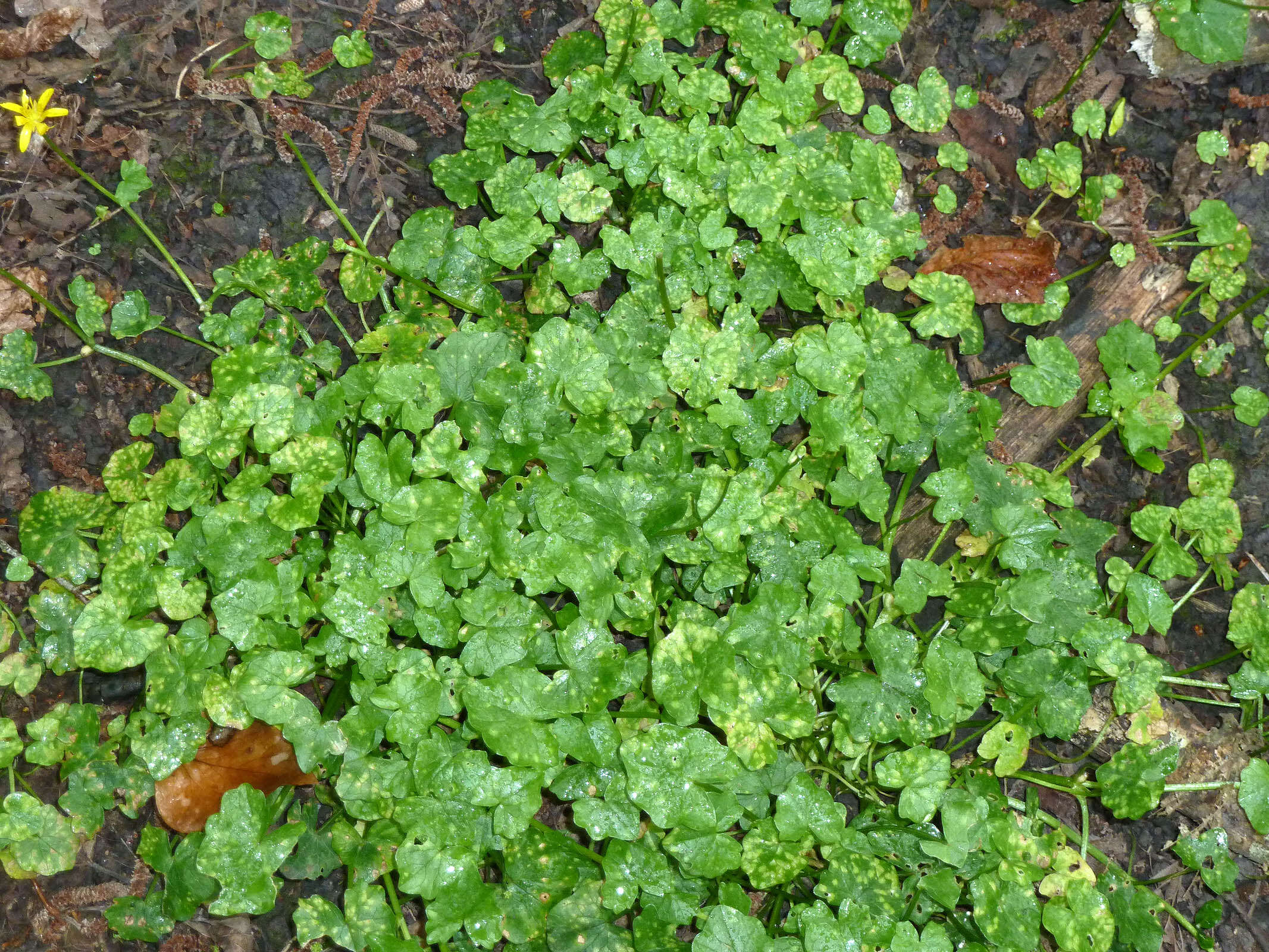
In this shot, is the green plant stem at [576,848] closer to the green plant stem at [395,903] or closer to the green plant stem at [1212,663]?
the green plant stem at [395,903]

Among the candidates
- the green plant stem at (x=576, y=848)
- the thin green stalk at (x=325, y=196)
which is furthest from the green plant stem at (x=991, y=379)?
the thin green stalk at (x=325, y=196)

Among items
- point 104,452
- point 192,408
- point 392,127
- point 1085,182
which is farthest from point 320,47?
point 1085,182

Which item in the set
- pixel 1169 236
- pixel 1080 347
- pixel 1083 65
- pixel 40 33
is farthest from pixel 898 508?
pixel 40 33

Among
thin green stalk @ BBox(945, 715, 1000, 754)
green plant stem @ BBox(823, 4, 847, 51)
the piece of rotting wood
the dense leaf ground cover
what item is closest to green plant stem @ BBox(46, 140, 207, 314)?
the dense leaf ground cover

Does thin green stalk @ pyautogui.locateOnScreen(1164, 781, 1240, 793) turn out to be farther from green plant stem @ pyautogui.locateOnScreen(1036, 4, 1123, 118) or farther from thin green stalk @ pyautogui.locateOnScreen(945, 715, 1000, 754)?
green plant stem @ pyautogui.locateOnScreen(1036, 4, 1123, 118)

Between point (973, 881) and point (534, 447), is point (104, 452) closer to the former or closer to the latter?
point (534, 447)

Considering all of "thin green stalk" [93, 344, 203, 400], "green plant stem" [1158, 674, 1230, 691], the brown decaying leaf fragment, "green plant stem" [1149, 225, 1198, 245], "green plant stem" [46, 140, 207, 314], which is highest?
"green plant stem" [1149, 225, 1198, 245]

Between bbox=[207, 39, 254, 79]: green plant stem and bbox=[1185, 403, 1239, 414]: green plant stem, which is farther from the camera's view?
bbox=[1185, 403, 1239, 414]: green plant stem
